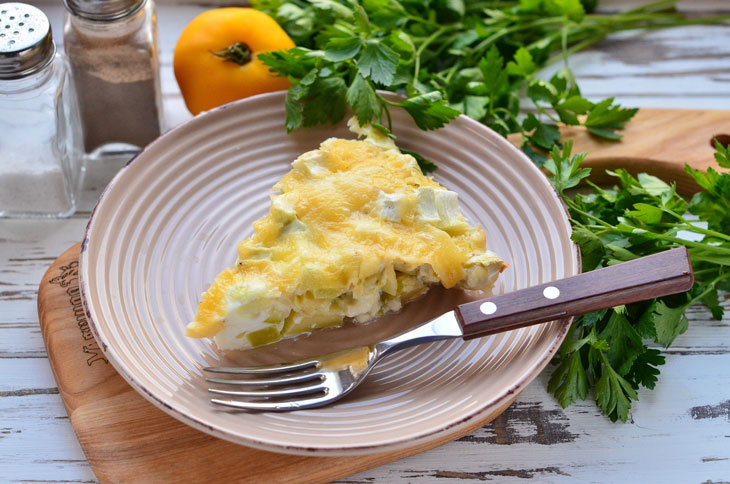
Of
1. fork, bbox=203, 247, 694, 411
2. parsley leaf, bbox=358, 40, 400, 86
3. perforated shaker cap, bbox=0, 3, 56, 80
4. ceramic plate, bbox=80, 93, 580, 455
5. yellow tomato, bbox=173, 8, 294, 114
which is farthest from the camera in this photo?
yellow tomato, bbox=173, 8, 294, 114

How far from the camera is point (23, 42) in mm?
2428

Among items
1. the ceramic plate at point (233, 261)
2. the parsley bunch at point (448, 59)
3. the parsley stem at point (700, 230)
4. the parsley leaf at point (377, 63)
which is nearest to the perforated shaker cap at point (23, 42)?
the ceramic plate at point (233, 261)

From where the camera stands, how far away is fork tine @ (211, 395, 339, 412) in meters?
1.95

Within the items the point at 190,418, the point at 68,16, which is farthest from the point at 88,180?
the point at 190,418

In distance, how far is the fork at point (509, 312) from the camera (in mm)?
2027

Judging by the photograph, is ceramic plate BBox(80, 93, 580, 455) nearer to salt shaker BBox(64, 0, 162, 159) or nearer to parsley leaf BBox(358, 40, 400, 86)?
parsley leaf BBox(358, 40, 400, 86)

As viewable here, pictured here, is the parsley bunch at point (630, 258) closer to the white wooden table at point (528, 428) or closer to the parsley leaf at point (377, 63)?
the white wooden table at point (528, 428)

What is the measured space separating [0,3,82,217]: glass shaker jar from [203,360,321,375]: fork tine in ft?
3.65

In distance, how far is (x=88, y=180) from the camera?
9.65ft

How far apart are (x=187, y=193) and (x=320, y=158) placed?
0.51 m

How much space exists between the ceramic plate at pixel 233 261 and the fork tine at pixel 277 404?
19mm

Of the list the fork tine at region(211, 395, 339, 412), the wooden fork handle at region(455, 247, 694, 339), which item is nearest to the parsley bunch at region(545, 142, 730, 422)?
the wooden fork handle at region(455, 247, 694, 339)

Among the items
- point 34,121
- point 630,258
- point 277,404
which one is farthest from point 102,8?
point 630,258

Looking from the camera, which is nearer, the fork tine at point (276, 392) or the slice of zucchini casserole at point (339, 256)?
the fork tine at point (276, 392)
